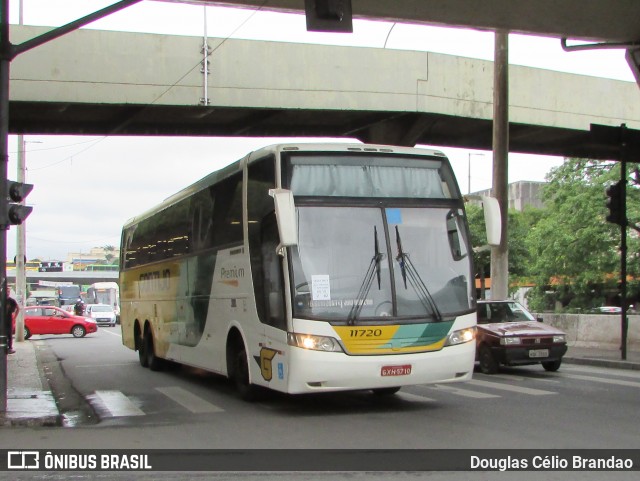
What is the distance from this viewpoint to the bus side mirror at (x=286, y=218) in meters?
9.22

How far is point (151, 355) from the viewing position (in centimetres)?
1834

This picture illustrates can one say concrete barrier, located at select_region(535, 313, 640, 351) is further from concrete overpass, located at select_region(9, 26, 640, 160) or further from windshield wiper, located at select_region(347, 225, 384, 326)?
windshield wiper, located at select_region(347, 225, 384, 326)

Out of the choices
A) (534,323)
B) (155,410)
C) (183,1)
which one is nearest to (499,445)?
(155,410)

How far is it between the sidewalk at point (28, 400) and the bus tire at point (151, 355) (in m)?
2.47

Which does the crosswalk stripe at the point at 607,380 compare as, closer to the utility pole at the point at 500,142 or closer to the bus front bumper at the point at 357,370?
the bus front bumper at the point at 357,370

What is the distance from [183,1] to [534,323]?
32.0 ft

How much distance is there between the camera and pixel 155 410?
1145 cm

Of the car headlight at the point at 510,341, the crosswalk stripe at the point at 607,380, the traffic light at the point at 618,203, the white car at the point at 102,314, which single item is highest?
the traffic light at the point at 618,203

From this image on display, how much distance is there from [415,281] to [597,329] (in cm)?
1392

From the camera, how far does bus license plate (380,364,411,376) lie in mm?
9820

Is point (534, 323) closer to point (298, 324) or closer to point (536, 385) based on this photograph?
point (536, 385)

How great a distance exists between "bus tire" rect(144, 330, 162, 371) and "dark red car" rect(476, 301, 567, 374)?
23.7 ft

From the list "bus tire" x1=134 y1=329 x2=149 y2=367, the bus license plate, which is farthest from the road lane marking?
"bus tire" x1=134 y1=329 x2=149 y2=367

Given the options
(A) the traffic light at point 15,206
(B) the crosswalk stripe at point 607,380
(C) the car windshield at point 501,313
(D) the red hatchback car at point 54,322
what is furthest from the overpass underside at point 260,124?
(D) the red hatchback car at point 54,322
